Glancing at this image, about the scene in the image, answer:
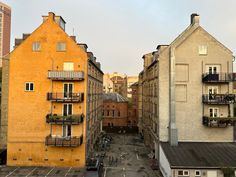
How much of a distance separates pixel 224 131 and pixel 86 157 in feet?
63.3

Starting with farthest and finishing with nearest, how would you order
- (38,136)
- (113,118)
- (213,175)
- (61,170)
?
1. (113,118)
2. (38,136)
3. (61,170)
4. (213,175)

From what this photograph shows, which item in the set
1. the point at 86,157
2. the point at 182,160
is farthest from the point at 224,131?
the point at 86,157

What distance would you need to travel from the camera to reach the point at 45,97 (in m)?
32.8

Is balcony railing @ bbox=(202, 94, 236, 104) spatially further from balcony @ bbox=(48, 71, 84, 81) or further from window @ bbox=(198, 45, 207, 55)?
balcony @ bbox=(48, 71, 84, 81)

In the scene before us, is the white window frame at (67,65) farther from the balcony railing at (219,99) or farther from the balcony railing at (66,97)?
the balcony railing at (219,99)

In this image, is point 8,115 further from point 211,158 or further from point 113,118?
point 113,118

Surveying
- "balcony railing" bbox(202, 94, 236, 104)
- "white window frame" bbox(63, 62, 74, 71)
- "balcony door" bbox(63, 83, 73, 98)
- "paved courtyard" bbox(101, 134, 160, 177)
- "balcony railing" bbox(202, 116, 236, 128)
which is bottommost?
"paved courtyard" bbox(101, 134, 160, 177)

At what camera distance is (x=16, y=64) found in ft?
109

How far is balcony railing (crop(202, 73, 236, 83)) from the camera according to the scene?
101 feet

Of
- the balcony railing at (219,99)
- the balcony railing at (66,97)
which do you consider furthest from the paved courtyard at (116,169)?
the balcony railing at (219,99)

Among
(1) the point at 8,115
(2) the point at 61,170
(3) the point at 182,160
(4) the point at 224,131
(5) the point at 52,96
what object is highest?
(5) the point at 52,96

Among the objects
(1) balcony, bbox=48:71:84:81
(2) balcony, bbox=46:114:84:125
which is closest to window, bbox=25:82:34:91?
(1) balcony, bbox=48:71:84:81

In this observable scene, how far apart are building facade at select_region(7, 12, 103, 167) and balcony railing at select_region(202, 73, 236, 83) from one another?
16.3 m

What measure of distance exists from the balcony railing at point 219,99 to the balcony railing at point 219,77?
1.96 metres
